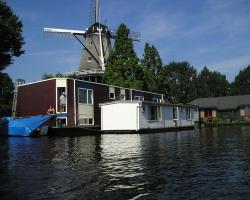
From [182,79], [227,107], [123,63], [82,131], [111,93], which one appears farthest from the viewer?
[182,79]

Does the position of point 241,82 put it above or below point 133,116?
above

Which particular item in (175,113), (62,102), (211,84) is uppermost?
(211,84)

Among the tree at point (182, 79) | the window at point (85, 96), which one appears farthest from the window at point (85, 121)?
the tree at point (182, 79)

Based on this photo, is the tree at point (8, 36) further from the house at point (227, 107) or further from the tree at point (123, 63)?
the house at point (227, 107)

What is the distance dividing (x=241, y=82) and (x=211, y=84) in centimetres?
936

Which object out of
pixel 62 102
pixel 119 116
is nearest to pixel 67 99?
pixel 62 102

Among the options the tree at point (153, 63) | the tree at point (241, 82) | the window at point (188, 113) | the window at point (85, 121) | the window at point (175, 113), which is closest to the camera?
the window at point (85, 121)

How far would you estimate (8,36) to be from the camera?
37.2 meters

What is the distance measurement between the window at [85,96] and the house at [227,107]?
4549 cm

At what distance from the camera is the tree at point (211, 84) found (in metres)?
121

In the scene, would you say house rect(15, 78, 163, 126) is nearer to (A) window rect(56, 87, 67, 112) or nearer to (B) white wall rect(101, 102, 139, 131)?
(A) window rect(56, 87, 67, 112)

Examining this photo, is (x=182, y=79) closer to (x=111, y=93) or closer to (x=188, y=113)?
(x=188, y=113)

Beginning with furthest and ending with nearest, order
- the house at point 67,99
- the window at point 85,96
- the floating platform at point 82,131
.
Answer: the window at point 85,96 → the house at point 67,99 → the floating platform at point 82,131

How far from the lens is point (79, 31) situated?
2768 inches
